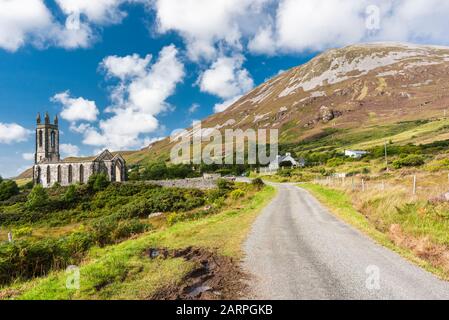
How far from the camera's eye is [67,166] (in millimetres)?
87688

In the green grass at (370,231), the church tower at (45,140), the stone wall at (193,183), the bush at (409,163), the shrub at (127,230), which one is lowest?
the shrub at (127,230)

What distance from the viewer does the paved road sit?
6953mm

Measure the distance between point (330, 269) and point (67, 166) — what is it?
304 feet

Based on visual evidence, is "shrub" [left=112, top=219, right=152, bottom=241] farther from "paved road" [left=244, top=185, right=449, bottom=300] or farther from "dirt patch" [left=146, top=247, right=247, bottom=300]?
"paved road" [left=244, top=185, right=449, bottom=300]

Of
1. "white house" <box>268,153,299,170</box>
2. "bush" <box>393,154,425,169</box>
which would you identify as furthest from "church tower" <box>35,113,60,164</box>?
"bush" <box>393,154,425,169</box>

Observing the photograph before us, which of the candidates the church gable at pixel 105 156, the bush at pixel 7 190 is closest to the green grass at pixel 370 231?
the church gable at pixel 105 156

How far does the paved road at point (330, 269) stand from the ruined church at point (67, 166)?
78330 millimetres

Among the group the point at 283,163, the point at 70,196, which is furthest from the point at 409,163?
the point at 70,196

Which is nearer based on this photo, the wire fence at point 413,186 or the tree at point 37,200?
the wire fence at point 413,186

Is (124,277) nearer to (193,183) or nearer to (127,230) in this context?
(127,230)

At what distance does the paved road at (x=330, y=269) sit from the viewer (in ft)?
22.8

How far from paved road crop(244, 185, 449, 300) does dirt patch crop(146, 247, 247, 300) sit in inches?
18.3

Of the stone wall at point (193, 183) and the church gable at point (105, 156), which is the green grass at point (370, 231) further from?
the church gable at point (105, 156)
